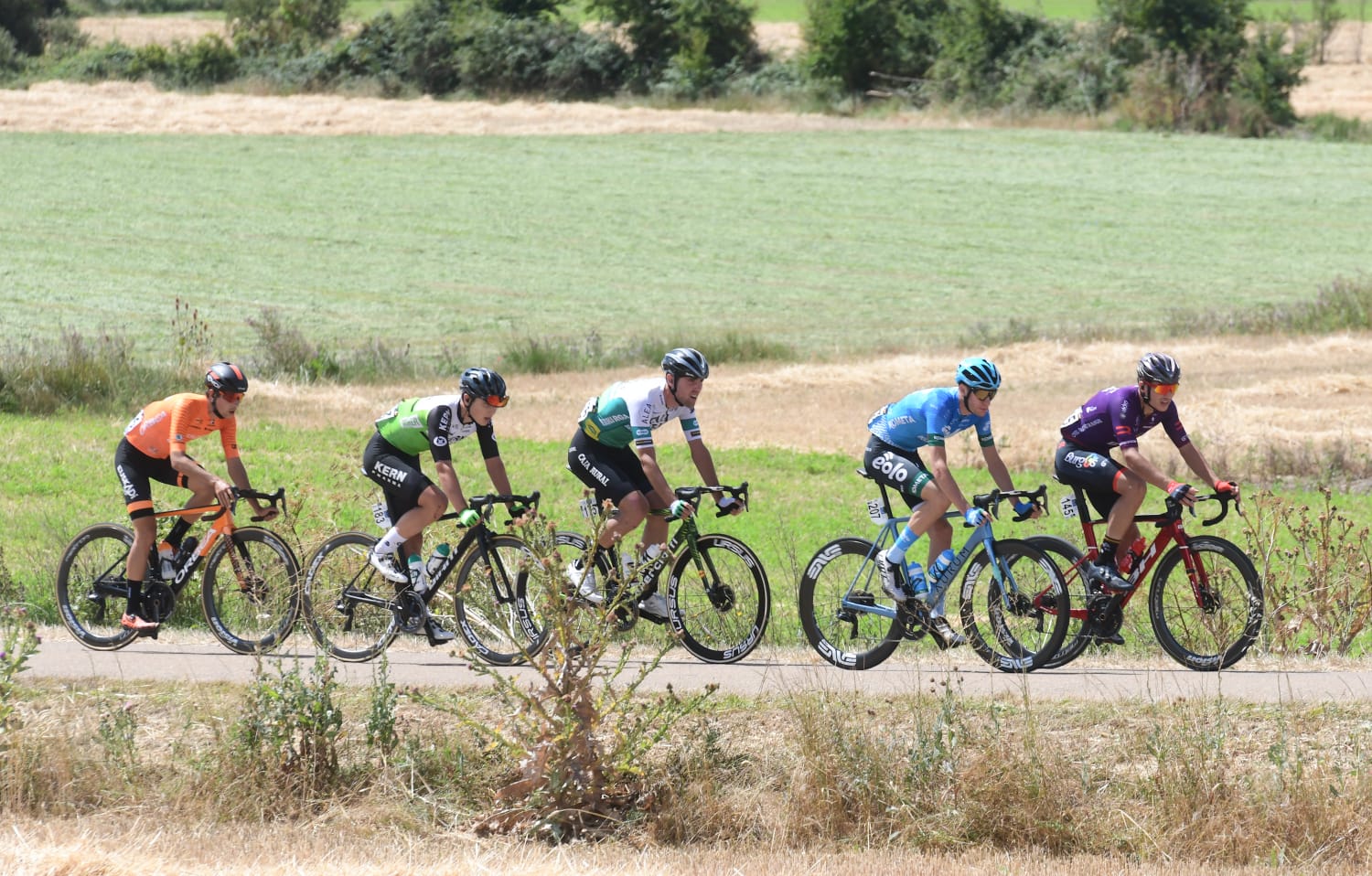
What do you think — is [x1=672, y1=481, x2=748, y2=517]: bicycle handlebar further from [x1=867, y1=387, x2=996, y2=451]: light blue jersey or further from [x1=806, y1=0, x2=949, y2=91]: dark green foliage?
[x1=806, y1=0, x2=949, y2=91]: dark green foliage

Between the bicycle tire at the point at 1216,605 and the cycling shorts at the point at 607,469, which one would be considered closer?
the bicycle tire at the point at 1216,605

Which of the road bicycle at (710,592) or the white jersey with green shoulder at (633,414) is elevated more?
the white jersey with green shoulder at (633,414)

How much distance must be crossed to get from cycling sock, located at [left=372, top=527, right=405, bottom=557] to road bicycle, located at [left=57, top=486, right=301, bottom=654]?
64 centimetres

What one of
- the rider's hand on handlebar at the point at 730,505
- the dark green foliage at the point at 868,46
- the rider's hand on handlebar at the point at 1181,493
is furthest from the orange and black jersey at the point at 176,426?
the dark green foliage at the point at 868,46

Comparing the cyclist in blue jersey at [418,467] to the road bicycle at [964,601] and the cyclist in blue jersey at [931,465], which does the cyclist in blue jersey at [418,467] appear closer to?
the road bicycle at [964,601]

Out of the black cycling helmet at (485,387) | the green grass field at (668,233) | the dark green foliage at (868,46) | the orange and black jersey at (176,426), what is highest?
the dark green foliage at (868,46)

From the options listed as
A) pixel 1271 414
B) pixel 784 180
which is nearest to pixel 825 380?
pixel 1271 414

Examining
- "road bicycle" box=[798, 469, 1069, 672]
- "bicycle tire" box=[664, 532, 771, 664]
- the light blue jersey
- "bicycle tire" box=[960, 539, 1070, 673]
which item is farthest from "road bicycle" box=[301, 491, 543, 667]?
"bicycle tire" box=[960, 539, 1070, 673]

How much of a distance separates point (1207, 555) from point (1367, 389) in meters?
16.7

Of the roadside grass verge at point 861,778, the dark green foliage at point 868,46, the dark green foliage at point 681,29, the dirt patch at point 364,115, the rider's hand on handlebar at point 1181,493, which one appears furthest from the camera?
the dark green foliage at point 681,29

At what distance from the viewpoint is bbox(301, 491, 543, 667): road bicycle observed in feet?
35.2

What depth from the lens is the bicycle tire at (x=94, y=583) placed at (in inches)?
448

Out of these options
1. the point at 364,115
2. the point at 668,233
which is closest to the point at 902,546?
the point at 668,233

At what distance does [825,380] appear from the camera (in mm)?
27766
